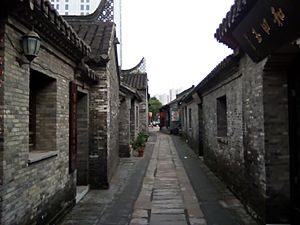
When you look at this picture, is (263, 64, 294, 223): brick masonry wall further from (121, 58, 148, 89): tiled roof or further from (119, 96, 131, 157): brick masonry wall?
(121, 58, 148, 89): tiled roof

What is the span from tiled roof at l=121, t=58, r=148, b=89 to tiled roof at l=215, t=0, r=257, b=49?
2371 cm

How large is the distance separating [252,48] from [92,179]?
541 cm

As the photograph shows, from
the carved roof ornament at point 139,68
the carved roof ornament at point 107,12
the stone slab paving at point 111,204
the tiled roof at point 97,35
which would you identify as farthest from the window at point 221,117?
the carved roof ornament at point 139,68

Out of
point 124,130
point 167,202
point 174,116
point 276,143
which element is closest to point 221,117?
point 167,202

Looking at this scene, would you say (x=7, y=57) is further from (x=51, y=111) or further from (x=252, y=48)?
(x=252, y=48)

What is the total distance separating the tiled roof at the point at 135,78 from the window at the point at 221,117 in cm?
1956

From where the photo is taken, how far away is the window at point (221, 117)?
10.7 meters

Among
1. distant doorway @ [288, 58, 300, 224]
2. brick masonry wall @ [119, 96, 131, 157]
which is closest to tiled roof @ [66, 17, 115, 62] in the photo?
distant doorway @ [288, 58, 300, 224]

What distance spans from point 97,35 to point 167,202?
5037 millimetres

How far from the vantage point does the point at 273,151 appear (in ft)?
18.6

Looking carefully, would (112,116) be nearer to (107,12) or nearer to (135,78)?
(107,12)

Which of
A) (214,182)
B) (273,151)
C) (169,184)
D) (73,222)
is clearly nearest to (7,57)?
(73,222)

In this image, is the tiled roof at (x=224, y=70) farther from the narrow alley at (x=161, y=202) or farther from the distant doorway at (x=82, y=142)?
→ the distant doorway at (x=82, y=142)

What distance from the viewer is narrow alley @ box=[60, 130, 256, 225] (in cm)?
631
